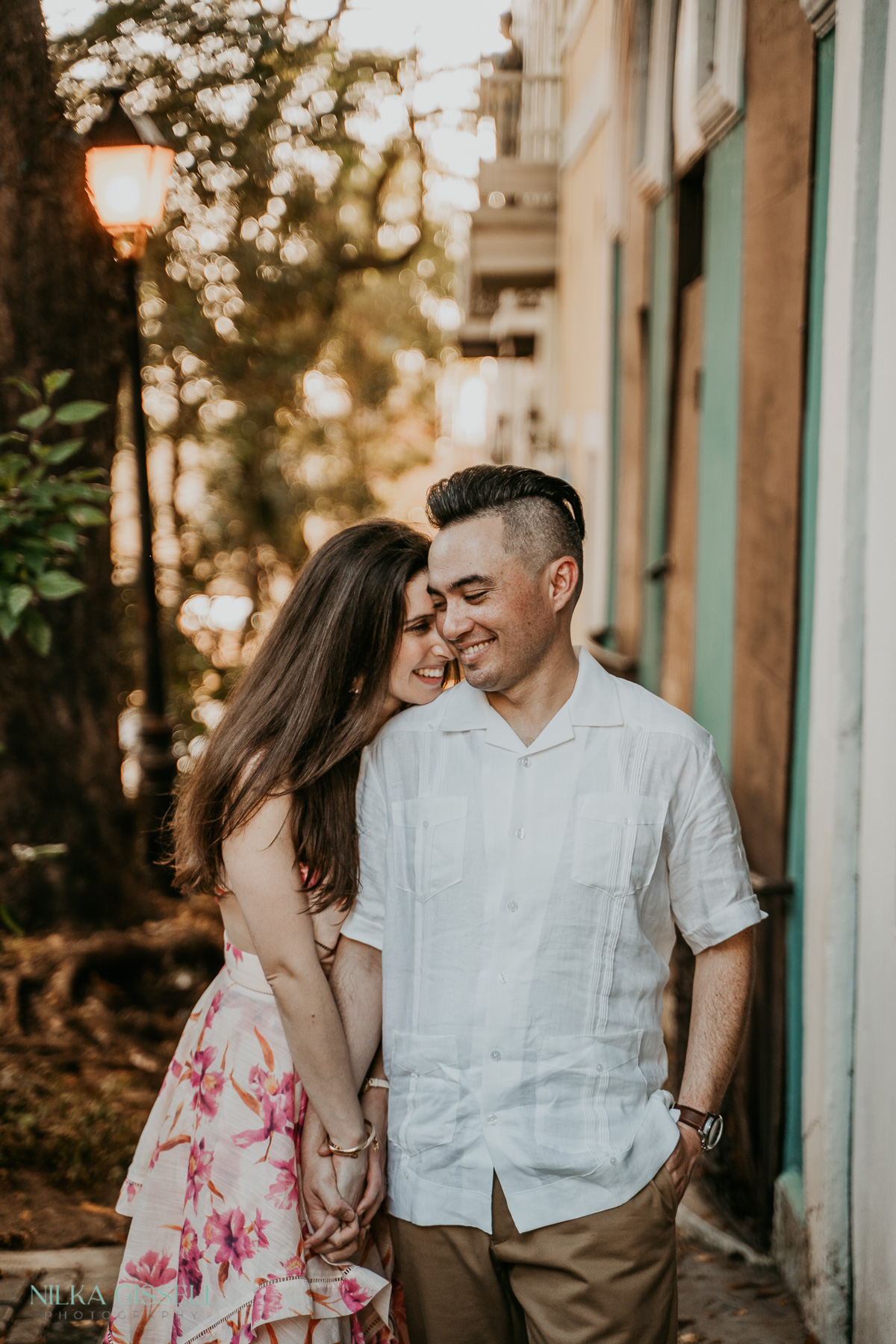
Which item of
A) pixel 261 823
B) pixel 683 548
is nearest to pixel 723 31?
pixel 683 548

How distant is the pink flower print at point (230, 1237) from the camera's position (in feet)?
7.75

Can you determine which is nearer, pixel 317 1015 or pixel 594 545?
pixel 317 1015

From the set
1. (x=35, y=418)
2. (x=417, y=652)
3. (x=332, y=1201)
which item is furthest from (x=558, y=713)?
(x=35, y=418)

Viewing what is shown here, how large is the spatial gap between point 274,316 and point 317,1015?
10913mm

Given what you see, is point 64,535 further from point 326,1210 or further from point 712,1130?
point 712,1130

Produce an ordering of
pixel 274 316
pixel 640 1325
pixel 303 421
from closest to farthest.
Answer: pixel 640 1325, pixel 274 316, pixel 303 421

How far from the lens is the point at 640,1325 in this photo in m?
2.24

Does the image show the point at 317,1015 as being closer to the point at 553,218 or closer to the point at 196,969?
the point at 196,969

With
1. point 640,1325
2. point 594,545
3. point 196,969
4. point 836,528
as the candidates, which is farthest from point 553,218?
point 640,1325

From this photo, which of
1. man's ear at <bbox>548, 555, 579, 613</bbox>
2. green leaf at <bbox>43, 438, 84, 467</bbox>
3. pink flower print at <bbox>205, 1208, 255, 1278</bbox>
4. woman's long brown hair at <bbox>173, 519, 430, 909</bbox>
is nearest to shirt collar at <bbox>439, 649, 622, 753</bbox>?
man's ear at <bbox>548, 555, 579, 613</bbox>

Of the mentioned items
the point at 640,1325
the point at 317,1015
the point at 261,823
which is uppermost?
the point at 261,823

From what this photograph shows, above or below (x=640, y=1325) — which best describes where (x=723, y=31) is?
above

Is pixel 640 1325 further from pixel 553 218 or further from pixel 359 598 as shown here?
pixel 553 218

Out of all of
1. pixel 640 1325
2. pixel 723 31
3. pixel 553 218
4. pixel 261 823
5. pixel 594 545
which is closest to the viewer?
pixel 640 1325
